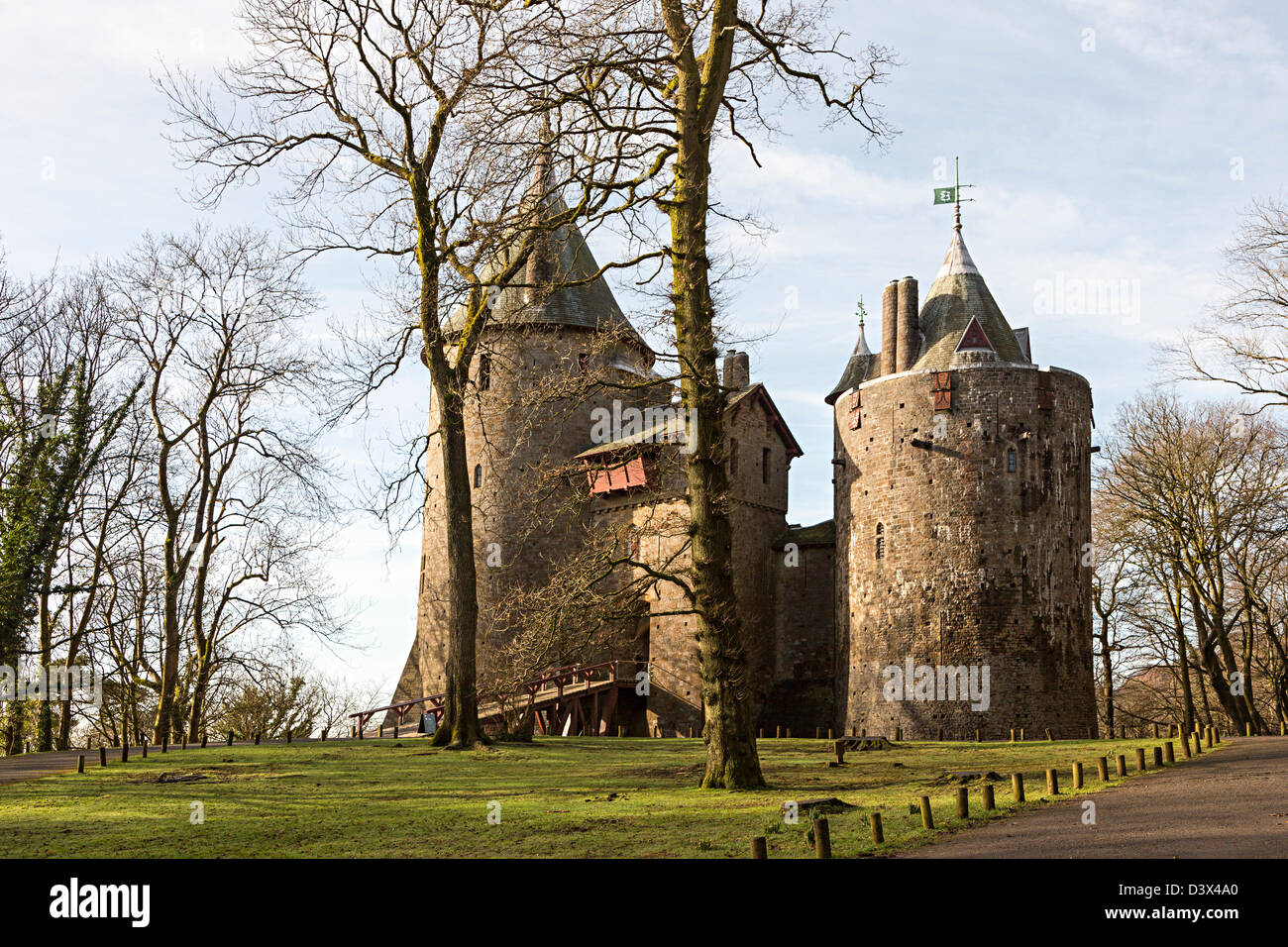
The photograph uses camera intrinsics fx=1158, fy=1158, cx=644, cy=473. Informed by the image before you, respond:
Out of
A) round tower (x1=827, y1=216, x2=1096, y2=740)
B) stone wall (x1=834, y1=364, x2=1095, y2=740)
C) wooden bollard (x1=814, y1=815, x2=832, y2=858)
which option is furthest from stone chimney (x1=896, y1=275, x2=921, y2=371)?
wooden bollard (x1=814, y1=815, x2=832, y2=858)

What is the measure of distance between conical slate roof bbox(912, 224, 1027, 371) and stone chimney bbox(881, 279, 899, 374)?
81cm

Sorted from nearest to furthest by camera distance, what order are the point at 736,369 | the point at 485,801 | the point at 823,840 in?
the point at 823,840
the point at 485,801
the point at 736,369

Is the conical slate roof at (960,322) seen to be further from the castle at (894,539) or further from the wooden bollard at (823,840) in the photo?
the wooden bollard at (823,840)

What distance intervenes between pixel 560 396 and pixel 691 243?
307cm

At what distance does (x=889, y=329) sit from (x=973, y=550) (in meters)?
7.51

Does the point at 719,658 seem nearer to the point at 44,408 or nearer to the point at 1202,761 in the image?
the point at 1202,761

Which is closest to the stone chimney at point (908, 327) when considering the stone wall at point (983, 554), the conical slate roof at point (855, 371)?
the stone wall at point (983, 554)

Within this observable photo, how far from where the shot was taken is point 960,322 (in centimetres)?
3297

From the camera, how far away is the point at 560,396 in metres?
15.9

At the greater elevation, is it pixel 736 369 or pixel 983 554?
pixel 736 369

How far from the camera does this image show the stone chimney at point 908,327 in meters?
33.6

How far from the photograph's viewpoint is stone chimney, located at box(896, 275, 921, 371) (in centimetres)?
3362

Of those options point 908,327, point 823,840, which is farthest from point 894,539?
point 823,840

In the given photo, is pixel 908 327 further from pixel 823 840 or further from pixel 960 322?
pixel 823 840
